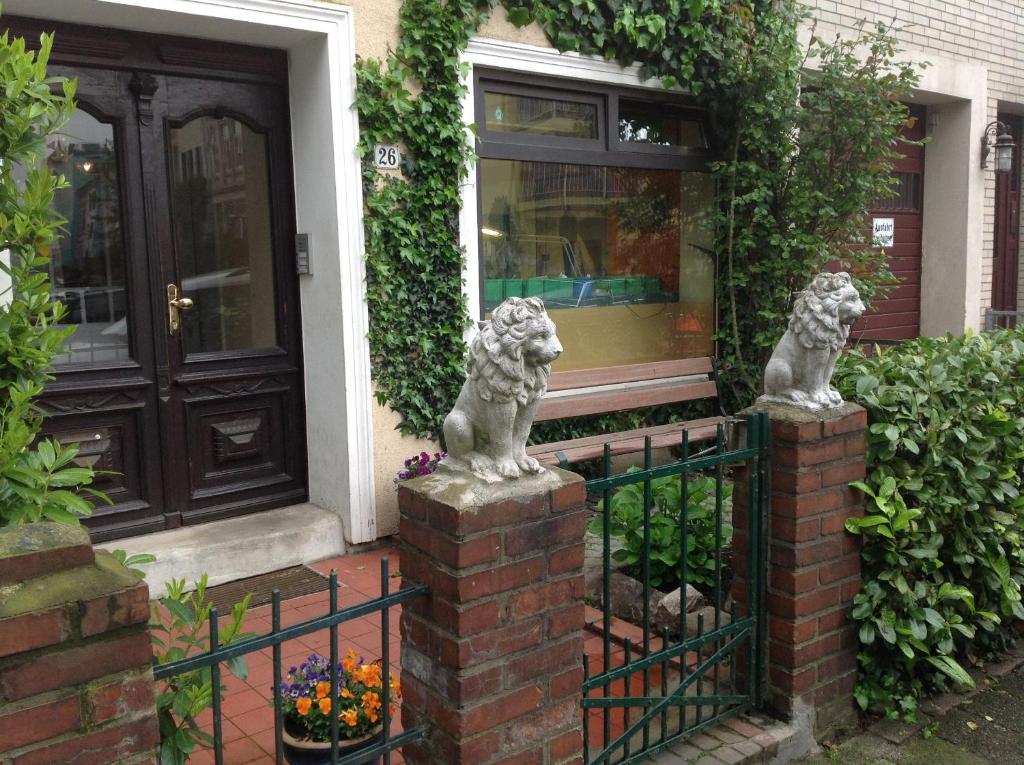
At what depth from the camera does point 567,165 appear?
6.24m

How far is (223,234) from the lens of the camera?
197 inches

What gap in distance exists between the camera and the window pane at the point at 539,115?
5738 mm

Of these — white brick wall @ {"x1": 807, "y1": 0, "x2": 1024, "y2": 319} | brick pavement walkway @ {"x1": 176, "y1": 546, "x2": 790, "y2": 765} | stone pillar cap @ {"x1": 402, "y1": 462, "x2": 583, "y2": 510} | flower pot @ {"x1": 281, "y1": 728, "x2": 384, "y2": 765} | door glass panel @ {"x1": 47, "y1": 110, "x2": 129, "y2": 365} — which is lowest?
brick pavement walkway @ {"x1": 176, "y1": 546, "x2": 790, "y2": 765}

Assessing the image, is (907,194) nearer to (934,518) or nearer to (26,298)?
(934,518)

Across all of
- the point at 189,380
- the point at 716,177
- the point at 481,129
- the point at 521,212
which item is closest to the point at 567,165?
the point at 521,212

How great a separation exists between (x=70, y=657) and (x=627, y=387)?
5.19m

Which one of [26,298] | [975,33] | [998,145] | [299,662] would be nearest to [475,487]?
[26,298]

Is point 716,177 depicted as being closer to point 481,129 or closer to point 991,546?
→ point 481,129

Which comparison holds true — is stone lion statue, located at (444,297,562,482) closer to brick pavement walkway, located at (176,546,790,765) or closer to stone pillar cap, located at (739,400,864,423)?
brick pavement walkway, located at (176,546,790,765)

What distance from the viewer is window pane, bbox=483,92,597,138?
5.74m

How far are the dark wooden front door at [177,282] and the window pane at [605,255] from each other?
1.44 meters

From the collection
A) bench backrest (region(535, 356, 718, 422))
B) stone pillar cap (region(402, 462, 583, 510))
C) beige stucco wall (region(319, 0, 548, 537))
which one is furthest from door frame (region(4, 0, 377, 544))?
stone pillar cap (region(402, 462, 583, 510))

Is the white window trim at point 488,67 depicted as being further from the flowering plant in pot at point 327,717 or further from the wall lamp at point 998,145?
the wall lamp at point 998,145

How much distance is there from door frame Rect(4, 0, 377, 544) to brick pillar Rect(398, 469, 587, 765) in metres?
2.66
